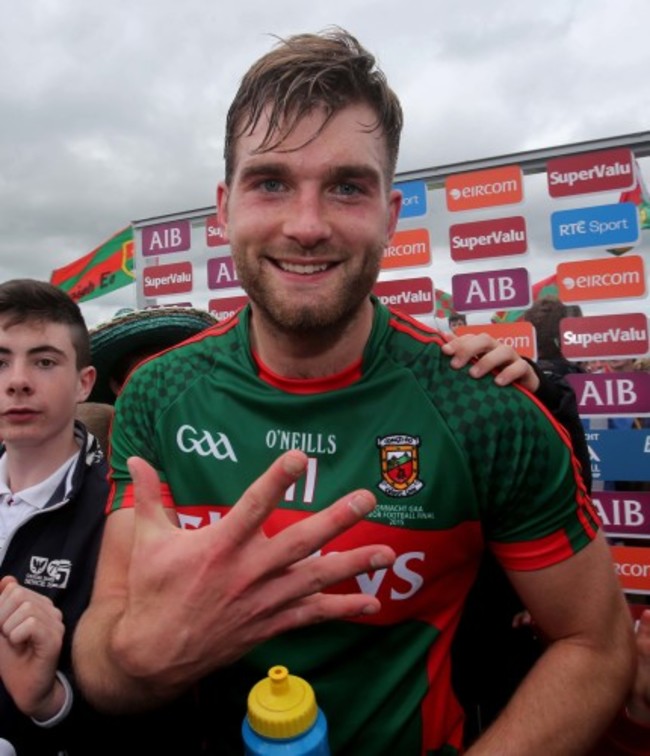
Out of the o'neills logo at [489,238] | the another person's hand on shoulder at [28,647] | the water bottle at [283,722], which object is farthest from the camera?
the o'neills logo at [489,238]

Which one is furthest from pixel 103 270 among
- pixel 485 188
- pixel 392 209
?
pixel 392 209

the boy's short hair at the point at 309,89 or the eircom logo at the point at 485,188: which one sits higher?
the eircom logo at the point at 485,188

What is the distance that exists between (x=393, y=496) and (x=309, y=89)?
0.95 metres

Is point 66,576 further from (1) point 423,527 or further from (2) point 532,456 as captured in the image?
(2) point 532,456

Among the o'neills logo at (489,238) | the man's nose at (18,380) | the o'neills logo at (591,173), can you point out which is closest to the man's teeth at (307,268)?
the man's nose at (18,380)

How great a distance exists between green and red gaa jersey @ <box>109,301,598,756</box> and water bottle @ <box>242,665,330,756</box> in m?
0.42

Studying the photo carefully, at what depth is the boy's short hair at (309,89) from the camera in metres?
1.35

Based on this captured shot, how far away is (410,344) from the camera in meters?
1.48

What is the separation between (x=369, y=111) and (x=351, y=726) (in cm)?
142

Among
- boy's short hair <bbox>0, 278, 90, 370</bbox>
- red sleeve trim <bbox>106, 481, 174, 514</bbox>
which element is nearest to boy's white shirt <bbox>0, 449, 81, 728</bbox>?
boy's short hair <bbox>0, 278, 90, 370</bbox>

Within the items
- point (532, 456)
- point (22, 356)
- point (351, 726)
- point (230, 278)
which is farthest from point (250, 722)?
point (230, 278)

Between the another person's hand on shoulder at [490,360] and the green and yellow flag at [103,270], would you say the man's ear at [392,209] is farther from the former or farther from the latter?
the green and yellow flag at [103,270]

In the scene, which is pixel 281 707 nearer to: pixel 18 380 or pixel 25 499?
pixel 25 499

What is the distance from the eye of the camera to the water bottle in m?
0.86
